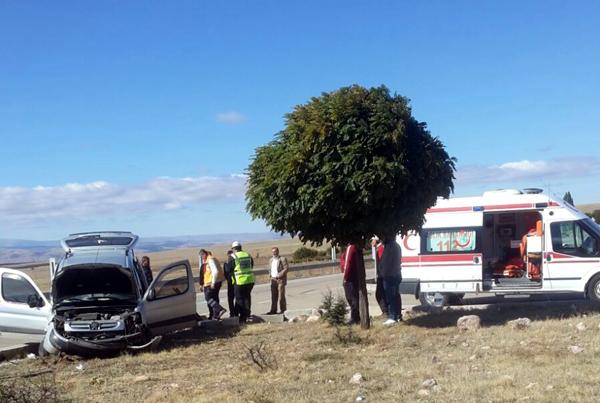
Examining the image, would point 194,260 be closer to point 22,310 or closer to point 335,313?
point 22,310

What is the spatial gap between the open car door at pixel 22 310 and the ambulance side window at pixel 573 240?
9908 millimetres

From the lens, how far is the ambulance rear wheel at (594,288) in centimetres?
1483

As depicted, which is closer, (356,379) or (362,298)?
(356,379)

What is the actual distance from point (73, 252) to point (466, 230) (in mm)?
8130

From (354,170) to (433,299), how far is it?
5923mm

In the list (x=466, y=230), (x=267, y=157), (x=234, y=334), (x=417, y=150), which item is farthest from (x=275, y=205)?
(x=466, y=230)

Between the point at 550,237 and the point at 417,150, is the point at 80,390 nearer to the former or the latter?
the point at 417,150

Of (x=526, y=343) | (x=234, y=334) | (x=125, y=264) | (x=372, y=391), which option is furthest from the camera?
(x=234, y=334)

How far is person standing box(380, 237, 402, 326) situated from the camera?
13.4 m

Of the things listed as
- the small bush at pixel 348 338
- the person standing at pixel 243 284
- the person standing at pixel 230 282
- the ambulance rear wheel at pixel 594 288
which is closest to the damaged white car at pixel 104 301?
the person standing at pixel 243 284

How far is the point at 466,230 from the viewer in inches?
637

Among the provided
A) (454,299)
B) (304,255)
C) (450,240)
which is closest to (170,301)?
(450,240)

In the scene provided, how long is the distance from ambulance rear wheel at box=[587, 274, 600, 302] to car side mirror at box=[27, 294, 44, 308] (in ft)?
34.2

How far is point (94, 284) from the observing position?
43.0 ft
